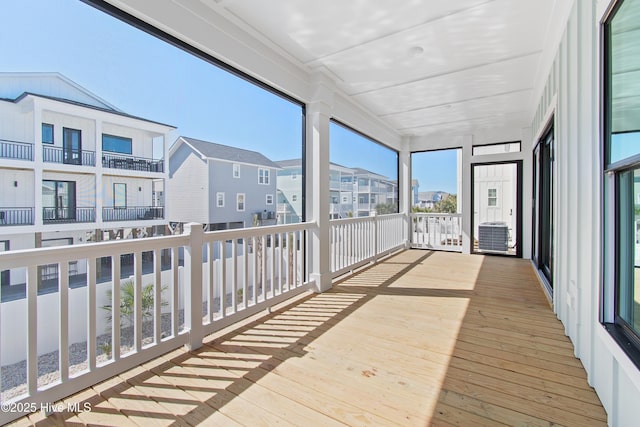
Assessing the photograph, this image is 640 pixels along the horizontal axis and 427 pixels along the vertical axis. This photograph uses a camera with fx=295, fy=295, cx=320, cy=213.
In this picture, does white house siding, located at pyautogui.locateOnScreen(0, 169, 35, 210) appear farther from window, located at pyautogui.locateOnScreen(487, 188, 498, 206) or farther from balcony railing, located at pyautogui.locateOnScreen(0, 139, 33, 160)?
window, located at pyautogui.locateOnScreen(487, 188, 498, 206)

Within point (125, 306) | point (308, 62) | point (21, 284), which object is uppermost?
point (308, 62)

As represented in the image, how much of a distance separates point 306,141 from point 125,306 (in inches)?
98.6

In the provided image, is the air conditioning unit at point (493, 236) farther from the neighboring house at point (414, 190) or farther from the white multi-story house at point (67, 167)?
the white multi-story house at point (67, 167)

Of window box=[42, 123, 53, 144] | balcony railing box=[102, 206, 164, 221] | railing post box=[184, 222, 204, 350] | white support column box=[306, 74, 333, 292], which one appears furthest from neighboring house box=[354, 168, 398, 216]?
window box=[42, 123, 53, 144]

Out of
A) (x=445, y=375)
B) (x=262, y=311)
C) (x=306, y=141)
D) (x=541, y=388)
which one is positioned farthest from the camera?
(x=306, y=141)

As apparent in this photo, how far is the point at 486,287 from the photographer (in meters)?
3.74

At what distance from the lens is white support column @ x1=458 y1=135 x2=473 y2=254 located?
20.2 ft

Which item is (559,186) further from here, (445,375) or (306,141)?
(306,141)

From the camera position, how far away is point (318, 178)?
3531 millimetres

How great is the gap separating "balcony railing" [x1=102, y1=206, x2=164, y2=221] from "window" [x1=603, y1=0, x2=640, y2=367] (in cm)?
260

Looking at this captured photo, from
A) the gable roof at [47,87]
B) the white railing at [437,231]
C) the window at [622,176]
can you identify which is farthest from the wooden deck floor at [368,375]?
the white railing at [437,231]

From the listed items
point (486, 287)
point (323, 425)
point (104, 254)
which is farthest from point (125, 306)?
point (486, 287)

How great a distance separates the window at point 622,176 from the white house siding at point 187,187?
2.51 metres

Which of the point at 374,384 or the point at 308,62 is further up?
the point at 308,62
